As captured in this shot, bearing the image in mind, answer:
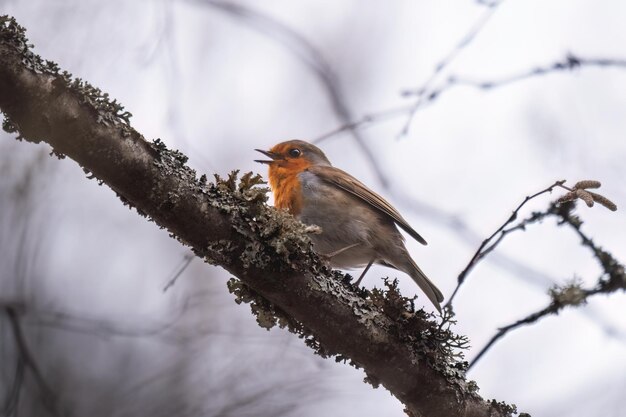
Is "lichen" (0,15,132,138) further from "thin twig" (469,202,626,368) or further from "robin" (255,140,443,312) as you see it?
"robin" (255,140,443,312)

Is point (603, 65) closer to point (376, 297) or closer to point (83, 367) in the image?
point (376, 297)

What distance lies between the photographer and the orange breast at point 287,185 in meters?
4.67

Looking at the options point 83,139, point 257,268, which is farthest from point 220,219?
point 83,139

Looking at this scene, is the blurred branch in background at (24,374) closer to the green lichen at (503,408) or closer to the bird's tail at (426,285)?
the green lichen at (503,408)

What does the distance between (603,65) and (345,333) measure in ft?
5.95

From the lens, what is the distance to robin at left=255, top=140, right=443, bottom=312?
4.52 m

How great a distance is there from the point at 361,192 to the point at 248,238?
2.46m

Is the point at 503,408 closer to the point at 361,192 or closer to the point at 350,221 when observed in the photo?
the point at 350,221

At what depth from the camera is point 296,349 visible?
535 cm

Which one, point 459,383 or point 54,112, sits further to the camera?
point 459,383

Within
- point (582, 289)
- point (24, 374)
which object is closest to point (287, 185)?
point (24, 374)

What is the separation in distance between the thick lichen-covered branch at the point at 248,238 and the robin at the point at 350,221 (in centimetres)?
166

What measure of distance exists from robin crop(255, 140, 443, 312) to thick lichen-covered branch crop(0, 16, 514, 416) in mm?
1659

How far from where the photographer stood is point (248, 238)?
2.41m
